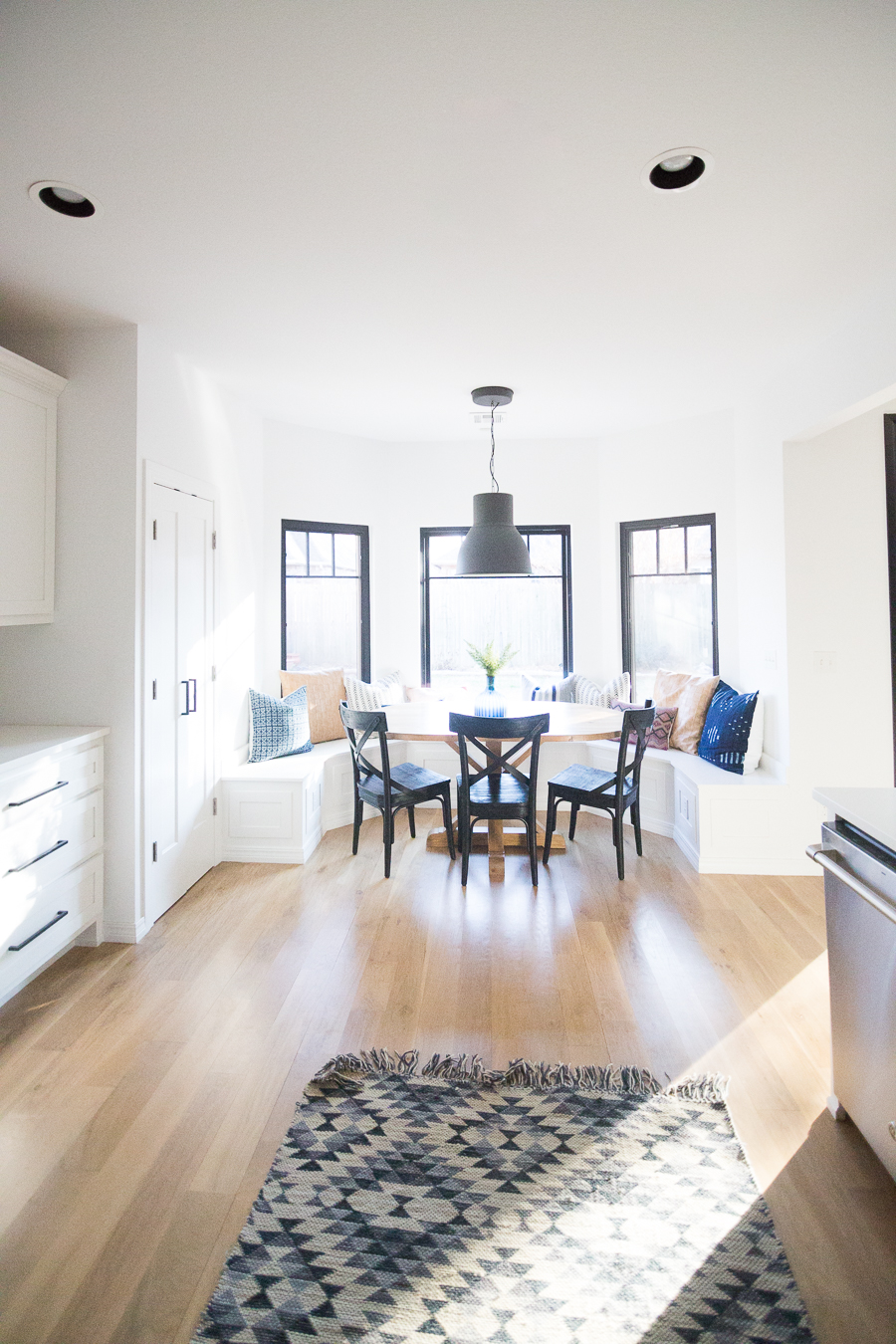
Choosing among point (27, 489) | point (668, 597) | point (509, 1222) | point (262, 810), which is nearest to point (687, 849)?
point (668, 597)

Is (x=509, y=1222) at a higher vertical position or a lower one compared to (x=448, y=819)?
lower

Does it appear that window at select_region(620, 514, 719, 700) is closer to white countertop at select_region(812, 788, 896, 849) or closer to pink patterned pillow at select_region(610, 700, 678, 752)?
pink patterned pillow at select_region(610, 700, 678, 752)

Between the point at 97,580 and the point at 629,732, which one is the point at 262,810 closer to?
the point at 97,580

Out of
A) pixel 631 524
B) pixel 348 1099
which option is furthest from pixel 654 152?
pixel 631 524

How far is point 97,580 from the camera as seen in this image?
3078mm

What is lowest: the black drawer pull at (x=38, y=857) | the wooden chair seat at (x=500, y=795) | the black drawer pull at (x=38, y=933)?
the black drawer pull at (x=38, y=933)

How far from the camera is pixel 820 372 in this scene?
337cm

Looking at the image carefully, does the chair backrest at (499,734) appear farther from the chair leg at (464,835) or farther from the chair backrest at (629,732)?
the chair backrest at (629,732)

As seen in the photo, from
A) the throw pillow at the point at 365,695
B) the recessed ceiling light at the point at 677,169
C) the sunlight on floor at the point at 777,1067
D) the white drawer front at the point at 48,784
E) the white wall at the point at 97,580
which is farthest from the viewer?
the throw pillow at the point at 365,695

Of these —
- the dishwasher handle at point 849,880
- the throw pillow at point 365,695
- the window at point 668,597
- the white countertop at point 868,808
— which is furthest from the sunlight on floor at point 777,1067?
the throw pillow at point 365,695

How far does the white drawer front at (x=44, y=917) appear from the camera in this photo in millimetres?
2447

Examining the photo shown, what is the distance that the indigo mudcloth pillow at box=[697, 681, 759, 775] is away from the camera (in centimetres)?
402

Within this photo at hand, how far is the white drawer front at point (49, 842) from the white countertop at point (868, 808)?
2.58 meters

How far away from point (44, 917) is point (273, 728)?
1840 mm
